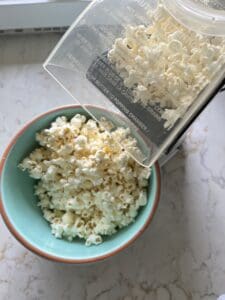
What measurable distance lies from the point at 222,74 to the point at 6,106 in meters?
0.39

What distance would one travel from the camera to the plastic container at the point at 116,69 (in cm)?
53

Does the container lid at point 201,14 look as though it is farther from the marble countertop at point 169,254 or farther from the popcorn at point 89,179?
the marble countertop at point 169,254

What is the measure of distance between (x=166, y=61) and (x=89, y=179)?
0.19 m

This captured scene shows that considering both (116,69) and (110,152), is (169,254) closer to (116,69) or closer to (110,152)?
(110,152)

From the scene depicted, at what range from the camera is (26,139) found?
0.67 meters

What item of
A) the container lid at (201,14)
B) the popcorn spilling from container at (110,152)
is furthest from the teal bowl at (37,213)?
the container lid at (201,14)

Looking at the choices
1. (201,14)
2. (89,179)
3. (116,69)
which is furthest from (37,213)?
(201,14)

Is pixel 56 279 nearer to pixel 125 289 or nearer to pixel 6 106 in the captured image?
pixel 125 289

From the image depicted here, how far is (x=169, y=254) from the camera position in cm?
69

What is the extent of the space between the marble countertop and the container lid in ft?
0.86

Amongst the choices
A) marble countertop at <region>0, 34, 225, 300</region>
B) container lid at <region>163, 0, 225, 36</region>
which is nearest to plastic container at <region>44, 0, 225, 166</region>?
container lid at <region>163, 0, 225, 36</region>

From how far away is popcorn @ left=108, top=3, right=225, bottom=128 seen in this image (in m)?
0.53

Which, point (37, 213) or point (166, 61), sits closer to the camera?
point (166, 61)

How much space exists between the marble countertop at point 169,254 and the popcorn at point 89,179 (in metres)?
0.07
